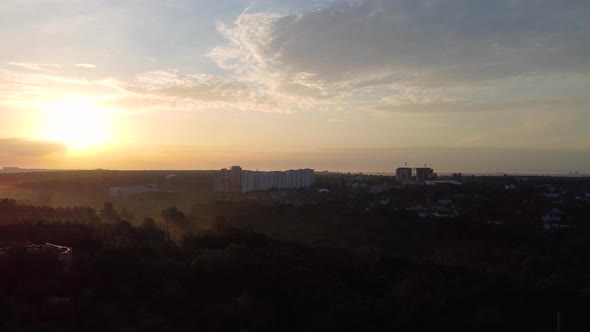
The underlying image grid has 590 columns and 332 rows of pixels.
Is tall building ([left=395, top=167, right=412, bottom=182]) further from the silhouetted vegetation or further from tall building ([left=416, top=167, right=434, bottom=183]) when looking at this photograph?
the silhouetted vegetation

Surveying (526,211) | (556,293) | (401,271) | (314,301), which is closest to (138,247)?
(314,301)

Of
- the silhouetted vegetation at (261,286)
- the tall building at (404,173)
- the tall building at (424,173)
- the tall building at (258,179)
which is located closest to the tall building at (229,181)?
the tall building at (258,179)

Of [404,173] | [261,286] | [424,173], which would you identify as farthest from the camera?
[404,173]

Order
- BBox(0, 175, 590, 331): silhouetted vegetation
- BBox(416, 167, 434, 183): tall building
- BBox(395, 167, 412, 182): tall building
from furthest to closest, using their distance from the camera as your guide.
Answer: BBox(395, 167, 412, 182): tall building → BBox(416, 167, 434, 183): tall building → BBox(0, 175, 590, 331): silhouetted vegetation

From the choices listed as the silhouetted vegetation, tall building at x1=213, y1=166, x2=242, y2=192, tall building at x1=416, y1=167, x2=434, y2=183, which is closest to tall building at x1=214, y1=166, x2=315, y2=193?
tall building at x1=213, y1=166, x2=242, y2=192

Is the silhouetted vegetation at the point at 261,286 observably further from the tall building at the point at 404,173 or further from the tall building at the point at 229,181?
the tall building at the point at 404,173

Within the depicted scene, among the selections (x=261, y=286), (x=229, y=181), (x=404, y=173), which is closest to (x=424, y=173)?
(x=404, y=173)

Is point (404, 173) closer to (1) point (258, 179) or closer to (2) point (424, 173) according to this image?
(2) point (424, 173)

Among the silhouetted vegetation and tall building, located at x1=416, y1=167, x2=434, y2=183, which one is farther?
tall building, located at x1=416, y1=167, x2=434, y2=183

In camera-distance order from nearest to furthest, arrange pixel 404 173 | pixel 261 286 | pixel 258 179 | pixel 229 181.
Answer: pixel 261 286 < pixel 229 181 < pixel 258 179 < pixel 404 173
